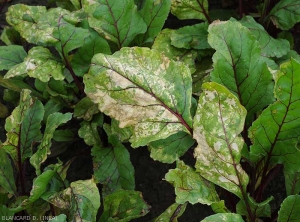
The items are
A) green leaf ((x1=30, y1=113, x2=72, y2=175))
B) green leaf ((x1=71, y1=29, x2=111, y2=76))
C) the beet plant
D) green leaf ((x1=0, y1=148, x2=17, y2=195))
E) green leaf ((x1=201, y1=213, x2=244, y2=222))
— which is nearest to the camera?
green leaf ((x1=201, y1=213, x2=244, y2=222))

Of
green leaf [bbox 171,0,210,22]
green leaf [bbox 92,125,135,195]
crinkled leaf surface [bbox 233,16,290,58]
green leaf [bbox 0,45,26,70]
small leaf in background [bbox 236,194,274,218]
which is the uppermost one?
green leaf [bbox 171,0,210,22]

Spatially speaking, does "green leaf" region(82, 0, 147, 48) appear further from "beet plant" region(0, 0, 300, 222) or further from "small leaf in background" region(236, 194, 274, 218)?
"small leaf in background" region(236, 194, 274, 218)

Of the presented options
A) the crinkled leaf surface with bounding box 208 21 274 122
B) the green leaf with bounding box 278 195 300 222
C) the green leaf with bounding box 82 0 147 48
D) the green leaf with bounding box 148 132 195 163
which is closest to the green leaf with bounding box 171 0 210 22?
the green leaf with bounding box 82 0 147 48

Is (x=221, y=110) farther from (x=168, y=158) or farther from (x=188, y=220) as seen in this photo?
(x=188, y=220)

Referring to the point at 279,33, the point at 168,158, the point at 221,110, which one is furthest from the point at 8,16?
the point at 279,33

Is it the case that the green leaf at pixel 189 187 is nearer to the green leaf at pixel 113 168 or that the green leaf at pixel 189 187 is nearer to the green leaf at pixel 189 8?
the green leaf at pixel 113 168
